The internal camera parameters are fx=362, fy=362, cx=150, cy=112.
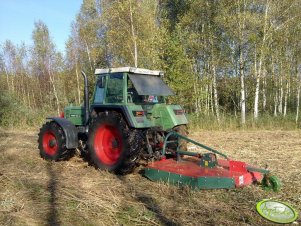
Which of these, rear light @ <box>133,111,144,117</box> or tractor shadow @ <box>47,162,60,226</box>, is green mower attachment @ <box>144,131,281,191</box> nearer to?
rear light @ <box>133,111,144,117</box>

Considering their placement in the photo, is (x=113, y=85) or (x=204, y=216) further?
(x=113, y=85)

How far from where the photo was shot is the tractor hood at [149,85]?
716 cm

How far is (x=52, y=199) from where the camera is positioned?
5.23 metres

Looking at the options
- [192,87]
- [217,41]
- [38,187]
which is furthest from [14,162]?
[217,41]

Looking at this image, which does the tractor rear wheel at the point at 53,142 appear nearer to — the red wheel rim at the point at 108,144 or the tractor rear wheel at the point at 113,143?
the tractor rear wheel at the point at 113,143

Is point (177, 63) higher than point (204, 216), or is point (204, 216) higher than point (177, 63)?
point (177, 63)

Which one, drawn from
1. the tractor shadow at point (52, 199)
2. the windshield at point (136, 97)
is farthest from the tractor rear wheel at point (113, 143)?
the tractor shadow at point (52, 199)

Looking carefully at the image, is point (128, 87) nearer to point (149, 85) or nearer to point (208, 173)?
point (149, 85)

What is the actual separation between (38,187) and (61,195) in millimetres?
731

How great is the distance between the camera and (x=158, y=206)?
16.5 ft

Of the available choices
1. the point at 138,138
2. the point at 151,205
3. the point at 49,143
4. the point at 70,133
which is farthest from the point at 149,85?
the point at 151,205

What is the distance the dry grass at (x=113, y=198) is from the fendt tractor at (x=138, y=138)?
24 centimetres

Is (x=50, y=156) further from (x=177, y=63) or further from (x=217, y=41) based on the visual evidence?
(x=217, y=41)

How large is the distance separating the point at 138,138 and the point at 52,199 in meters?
2.00
